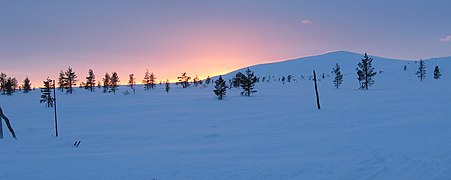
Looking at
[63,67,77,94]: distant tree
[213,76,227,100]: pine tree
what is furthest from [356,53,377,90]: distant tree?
[63,67,77,94]: distant tree

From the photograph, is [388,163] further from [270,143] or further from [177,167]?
[177,167]

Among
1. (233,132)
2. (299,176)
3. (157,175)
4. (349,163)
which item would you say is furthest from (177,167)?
(233,132)

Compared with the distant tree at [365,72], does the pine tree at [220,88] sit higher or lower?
lower

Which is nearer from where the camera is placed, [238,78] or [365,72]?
[238,78]

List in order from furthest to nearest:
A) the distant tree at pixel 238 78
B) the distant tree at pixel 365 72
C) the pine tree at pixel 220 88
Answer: the distant tree at pixel 365 72, the distant tree at pixel 238 78, the pine tree at pixel 220 88

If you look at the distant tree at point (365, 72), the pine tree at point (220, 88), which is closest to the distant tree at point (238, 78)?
the pine tree at point (220, 88)

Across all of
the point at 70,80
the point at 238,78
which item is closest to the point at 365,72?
the point at 238,78

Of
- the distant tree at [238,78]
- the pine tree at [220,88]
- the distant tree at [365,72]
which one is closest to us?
the pine tree at [220,88]

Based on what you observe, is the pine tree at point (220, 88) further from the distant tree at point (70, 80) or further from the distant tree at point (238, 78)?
the distant tree at point (70, 80)

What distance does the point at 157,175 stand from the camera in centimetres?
1020

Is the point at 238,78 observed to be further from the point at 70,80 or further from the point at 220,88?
the point at 70,80

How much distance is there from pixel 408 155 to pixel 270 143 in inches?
245

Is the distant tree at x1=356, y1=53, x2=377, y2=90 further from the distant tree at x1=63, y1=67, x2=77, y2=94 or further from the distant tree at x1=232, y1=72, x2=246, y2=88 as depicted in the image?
the distant tree at x1=63, y1=67, x2=77, y2=94

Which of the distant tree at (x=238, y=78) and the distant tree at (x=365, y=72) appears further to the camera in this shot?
the distant tree at (x=365, y=72)
